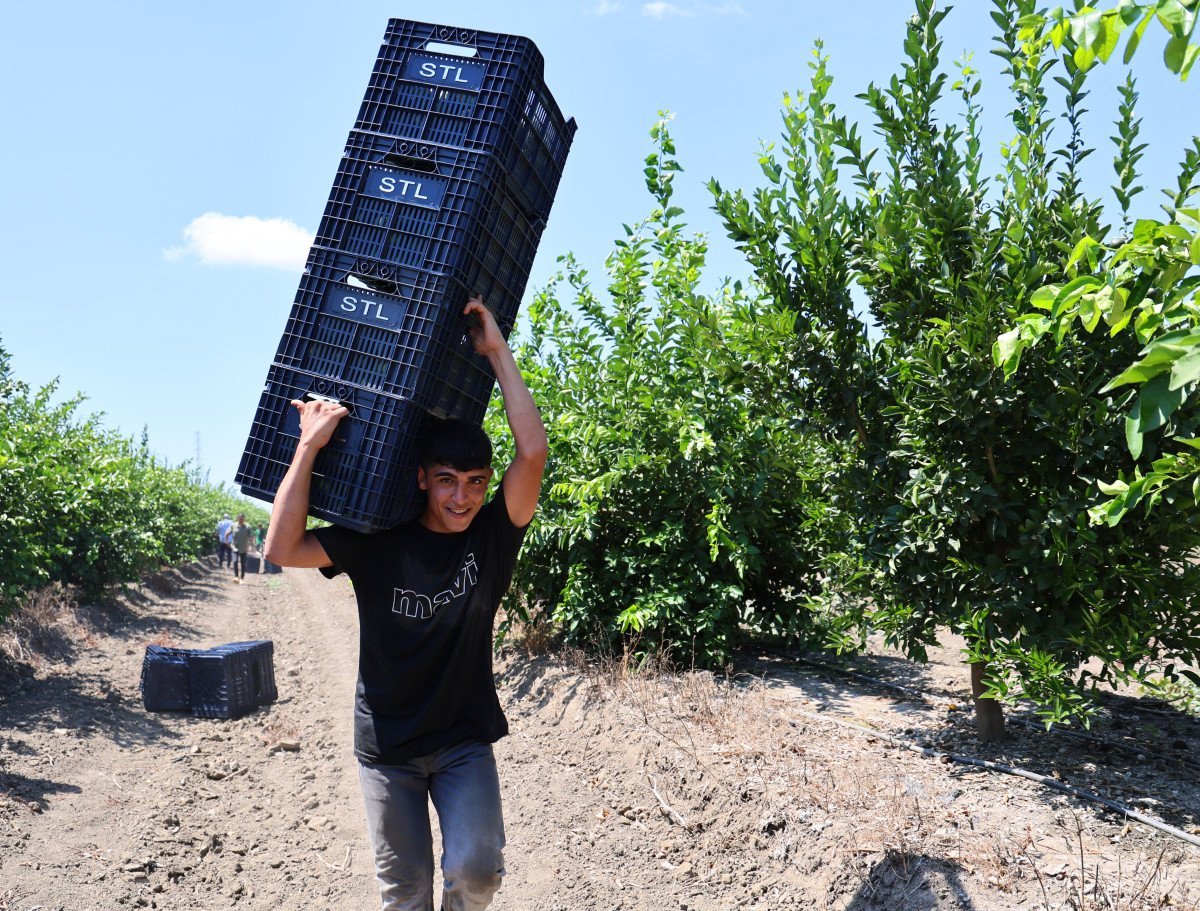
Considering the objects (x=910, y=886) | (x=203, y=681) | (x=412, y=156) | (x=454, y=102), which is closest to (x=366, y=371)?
(x=412, y=156)

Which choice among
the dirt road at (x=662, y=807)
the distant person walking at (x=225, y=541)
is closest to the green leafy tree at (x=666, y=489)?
the dirt road at (x=662, y=807)

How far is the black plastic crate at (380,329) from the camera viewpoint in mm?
3219

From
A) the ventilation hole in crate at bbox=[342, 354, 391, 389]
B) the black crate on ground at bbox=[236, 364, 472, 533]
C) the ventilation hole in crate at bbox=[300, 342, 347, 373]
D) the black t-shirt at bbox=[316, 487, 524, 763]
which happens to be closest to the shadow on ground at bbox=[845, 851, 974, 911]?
the black t-shirt at bbox=[316, 487, 524, 763]

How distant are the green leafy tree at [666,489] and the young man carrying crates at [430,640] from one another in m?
3.32

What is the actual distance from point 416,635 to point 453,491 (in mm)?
488

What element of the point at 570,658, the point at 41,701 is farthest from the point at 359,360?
the point at 41,701

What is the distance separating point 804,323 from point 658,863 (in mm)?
2913

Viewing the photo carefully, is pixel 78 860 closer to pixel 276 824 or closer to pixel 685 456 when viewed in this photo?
pixel 276 824

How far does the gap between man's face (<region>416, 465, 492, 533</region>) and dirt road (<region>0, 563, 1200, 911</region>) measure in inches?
87.2

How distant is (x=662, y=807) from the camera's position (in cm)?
530

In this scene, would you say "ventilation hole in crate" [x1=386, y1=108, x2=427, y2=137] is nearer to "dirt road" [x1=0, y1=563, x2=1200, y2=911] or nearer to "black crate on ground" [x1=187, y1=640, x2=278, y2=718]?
"dirt road" [x1=0, y1=563, x2=1200, y2=911]

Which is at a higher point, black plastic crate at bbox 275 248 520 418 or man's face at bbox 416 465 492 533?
black plastic crate at bbox 275 248 520 418

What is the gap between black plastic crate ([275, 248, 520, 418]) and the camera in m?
3.22

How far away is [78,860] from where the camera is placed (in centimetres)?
505
